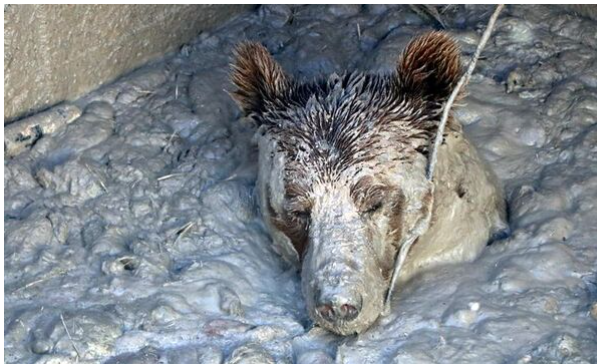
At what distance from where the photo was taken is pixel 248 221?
698cm

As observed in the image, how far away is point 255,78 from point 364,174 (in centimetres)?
92

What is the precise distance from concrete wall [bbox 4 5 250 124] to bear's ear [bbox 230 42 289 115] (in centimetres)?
104

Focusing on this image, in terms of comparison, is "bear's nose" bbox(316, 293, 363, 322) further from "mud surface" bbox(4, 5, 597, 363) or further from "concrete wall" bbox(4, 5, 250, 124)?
"concrete wall" bbox(4, 5, 250, 124)

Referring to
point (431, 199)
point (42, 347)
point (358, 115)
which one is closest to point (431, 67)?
point (358, 115)

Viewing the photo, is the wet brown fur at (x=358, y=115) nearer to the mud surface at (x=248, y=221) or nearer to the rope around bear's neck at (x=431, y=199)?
the rope around bear's neck at (x=431, y=199)

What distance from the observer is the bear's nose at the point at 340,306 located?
19.2 feet

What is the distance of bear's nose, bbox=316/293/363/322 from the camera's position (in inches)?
230

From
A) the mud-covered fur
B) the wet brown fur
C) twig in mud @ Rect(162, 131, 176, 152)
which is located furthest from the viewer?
twig in mud @ Rect(162, 131, 176, 152)

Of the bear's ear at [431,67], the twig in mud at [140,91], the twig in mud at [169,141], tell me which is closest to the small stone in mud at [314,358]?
the bear's ear at [431,67]

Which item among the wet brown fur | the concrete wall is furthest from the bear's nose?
the concrete wall

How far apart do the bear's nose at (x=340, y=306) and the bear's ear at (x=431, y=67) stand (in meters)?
1.21

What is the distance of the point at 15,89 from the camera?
7324 millimetres

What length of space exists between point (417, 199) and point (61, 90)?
2.28m

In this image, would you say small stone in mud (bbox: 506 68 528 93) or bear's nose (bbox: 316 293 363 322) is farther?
small stone in mud (bbox: 506 68 528 93)
